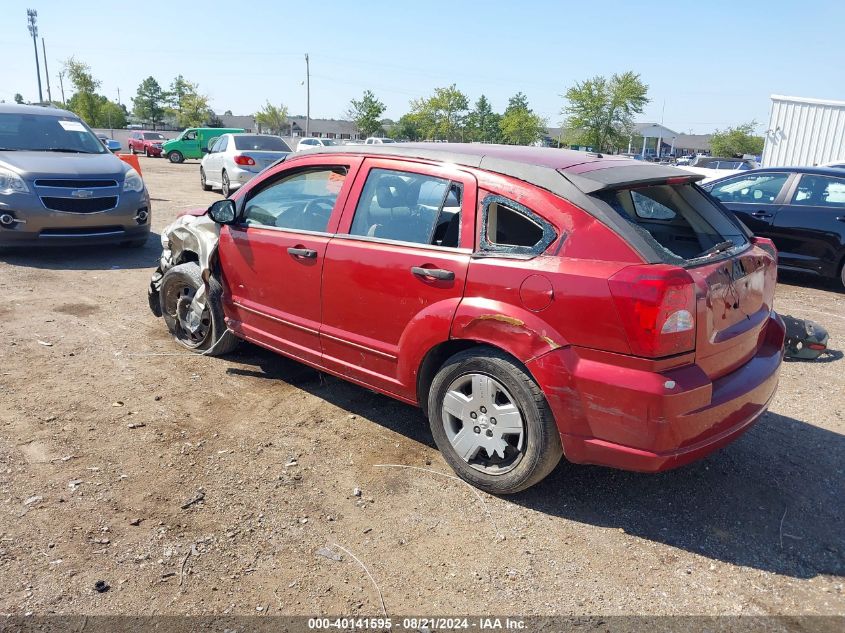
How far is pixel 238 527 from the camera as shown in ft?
9.92

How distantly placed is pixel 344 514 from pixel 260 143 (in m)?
15.6

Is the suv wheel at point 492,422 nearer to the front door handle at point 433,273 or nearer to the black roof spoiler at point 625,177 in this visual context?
the front door handle at point 433,273

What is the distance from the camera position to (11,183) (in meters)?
7.86

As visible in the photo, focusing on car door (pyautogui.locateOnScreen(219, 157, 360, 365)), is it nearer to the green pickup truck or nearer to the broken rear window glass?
the broken rear window glass

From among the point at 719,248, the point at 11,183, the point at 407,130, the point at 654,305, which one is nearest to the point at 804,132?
the point at 719,248

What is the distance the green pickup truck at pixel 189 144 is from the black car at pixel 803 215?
109 ft

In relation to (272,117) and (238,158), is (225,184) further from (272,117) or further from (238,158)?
(272,117)

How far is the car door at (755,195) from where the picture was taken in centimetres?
831

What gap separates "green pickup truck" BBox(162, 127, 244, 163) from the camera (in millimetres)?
36406

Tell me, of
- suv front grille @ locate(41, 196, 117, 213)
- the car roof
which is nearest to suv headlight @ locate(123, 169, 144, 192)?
suv front grille @ locate(41, 196, 117, 213)

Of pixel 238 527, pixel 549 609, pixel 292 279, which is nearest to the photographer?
pixel 549 609

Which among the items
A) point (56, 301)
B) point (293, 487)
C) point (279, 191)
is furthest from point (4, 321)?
point (293, 487)

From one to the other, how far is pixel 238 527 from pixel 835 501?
10.0 ft

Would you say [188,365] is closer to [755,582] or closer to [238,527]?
[238,527]
